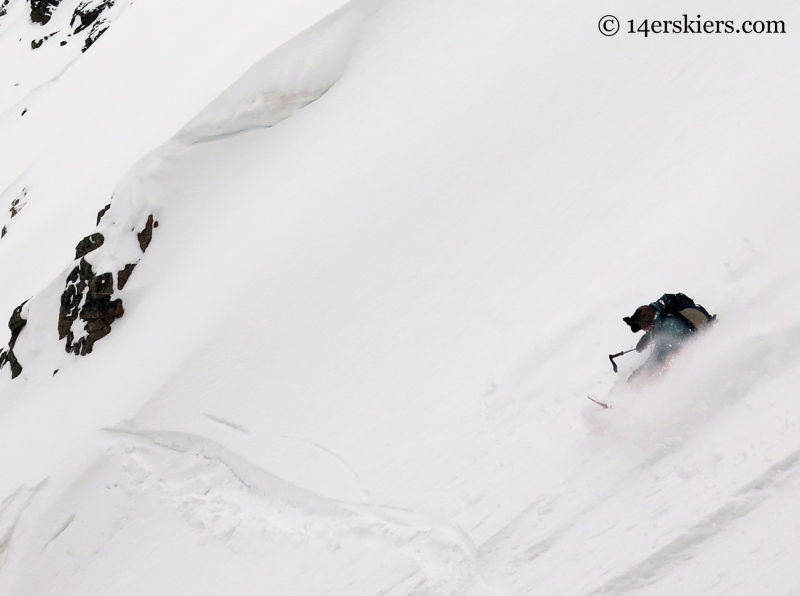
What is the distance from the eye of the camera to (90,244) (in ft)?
53.6

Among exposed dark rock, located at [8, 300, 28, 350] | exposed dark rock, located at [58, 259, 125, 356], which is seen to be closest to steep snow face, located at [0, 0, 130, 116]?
exposed dark rock, located at [8, 300, 28, 350]

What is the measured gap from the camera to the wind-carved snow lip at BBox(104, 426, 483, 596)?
7.42m

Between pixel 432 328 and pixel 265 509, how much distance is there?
13.7 feet

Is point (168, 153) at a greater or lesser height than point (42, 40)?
lesser

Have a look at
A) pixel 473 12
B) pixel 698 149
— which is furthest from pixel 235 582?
pixel 473 12

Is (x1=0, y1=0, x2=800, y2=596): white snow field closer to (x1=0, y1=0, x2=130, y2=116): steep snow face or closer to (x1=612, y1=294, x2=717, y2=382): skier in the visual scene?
(x1=612, y1=294, x2=717, y2=382): skier

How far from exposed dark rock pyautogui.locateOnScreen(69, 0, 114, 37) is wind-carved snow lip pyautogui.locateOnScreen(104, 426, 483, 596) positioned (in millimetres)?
38895

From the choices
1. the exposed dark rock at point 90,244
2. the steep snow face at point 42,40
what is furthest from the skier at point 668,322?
the steep snow face at point 42,40

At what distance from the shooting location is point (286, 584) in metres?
8.44

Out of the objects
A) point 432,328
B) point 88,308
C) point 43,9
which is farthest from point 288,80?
point 43,9

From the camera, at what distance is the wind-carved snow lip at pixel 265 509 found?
24.3 feet

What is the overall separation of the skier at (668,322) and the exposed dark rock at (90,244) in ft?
47.3

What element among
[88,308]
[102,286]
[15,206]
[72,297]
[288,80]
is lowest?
[88,308]

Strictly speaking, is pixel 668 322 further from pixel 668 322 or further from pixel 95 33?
pixel 95 33
